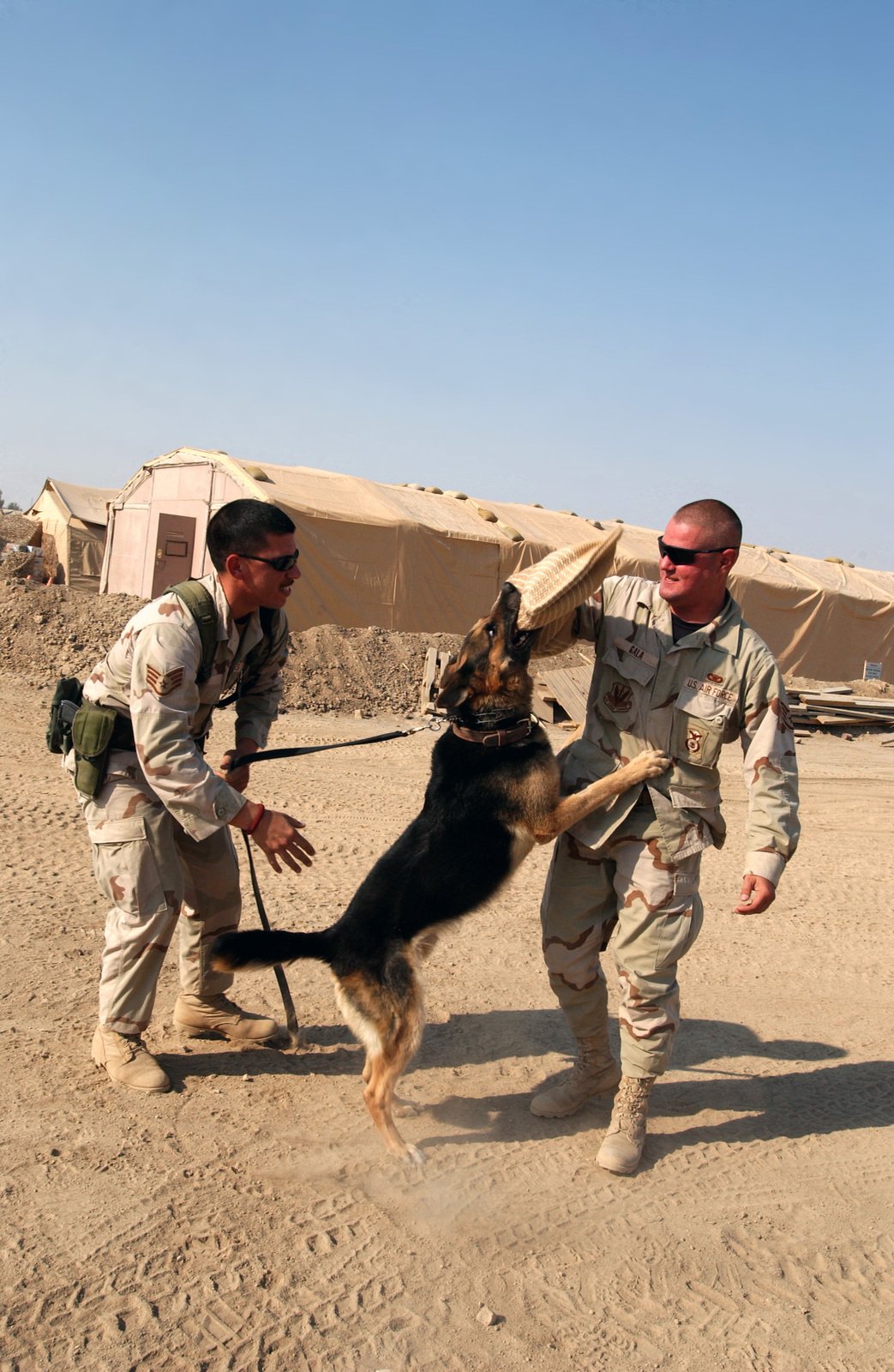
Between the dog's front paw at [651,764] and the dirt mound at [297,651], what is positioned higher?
the dog's front paw at [651,764]

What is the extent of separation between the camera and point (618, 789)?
11.1ft

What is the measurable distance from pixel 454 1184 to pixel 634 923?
1.06 metres

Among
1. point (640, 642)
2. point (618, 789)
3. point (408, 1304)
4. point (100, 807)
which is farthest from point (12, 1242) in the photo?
point (640, 642)

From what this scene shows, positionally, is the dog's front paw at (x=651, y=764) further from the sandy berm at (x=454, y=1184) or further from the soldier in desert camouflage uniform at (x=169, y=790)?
the sandy berm at (x=454, y=1184)

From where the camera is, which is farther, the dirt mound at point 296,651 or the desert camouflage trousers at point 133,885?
the dirt mound at point 296,651

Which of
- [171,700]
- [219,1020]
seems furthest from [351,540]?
[171,700]

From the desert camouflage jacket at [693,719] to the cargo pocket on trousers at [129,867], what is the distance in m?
1.56

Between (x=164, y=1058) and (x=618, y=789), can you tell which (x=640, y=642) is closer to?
(x=618, y=789)

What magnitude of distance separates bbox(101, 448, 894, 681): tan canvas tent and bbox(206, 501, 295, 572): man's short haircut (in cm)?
1321

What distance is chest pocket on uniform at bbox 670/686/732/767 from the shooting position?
3373 millimetres

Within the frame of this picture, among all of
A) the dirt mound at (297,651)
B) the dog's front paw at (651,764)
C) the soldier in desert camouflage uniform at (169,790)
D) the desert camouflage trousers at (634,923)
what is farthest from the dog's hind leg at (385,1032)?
the dirt mound at (297,651)

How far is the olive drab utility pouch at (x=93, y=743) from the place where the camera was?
3553 millimetres

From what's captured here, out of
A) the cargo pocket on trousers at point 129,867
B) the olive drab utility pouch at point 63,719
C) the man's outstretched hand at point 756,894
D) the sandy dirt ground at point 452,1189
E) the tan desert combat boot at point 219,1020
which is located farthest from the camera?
the tan desert combat boot at point 219,1020

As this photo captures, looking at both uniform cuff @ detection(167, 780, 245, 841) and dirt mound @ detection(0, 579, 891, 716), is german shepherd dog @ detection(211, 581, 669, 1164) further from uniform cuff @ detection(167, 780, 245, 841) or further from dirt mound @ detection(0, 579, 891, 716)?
dirt mound @ detection(0, 579, 891, 716)
